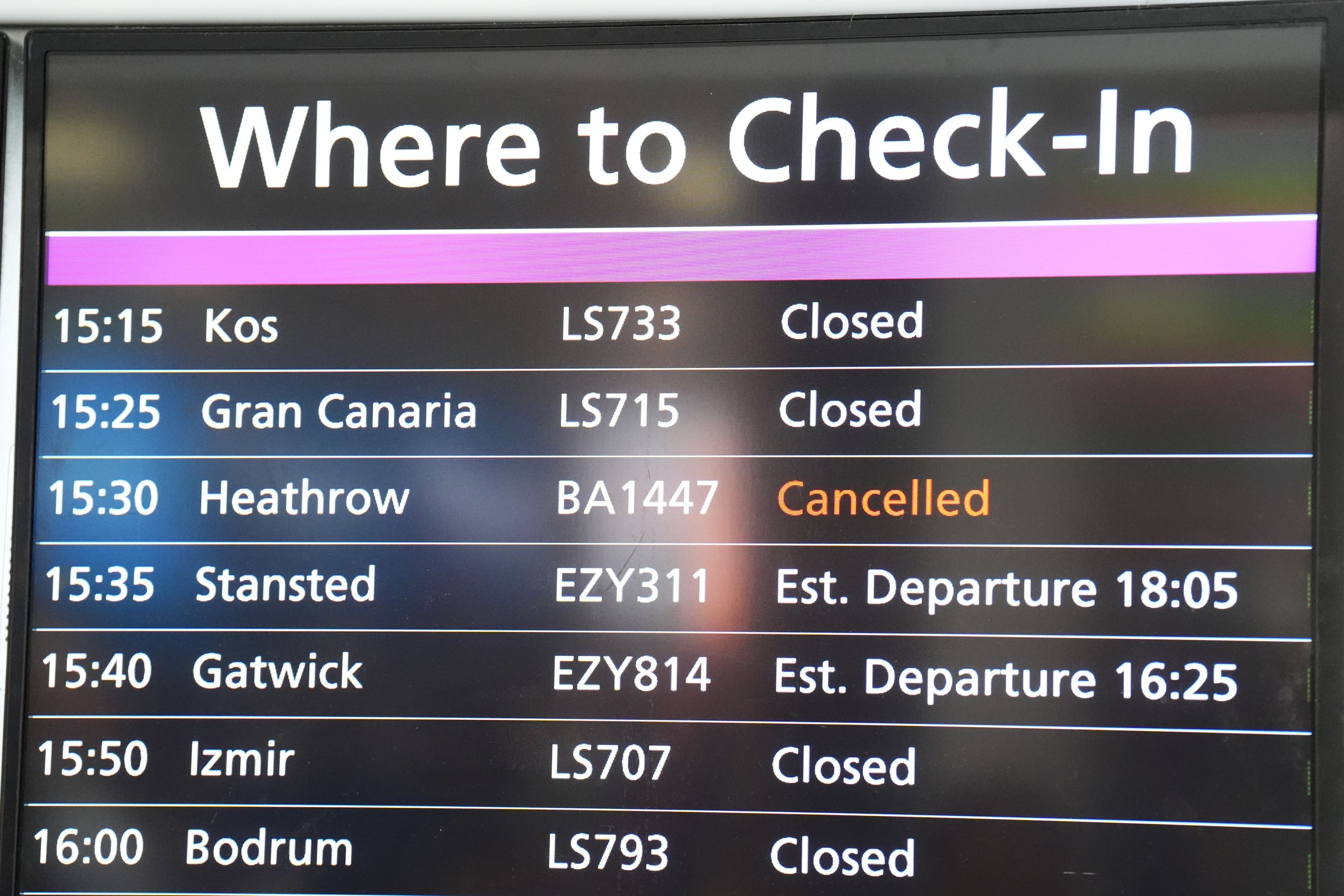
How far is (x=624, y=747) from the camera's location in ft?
3.79

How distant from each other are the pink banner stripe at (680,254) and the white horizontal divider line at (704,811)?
614mm

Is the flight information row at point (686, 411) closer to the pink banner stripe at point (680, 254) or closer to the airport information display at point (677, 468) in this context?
the airport information display at point (677, 468)

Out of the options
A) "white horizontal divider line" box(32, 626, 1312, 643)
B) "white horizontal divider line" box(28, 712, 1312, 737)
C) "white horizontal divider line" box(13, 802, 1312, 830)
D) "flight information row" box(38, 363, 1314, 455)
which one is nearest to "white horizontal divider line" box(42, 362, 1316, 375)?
"flight information row" box(38, 363, 1314, 455)

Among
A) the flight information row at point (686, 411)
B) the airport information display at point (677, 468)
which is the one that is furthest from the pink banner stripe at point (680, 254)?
the flight information row at point (686, 411)

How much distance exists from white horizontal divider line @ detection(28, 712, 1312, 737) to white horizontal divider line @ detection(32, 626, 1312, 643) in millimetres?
98

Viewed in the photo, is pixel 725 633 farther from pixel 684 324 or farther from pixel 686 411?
pixel 684 324

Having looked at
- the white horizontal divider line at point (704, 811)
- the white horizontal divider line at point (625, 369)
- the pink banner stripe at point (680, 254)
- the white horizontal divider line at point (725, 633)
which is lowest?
the white horizontal divider line at point (704, 811)

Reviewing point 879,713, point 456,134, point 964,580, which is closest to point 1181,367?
point 964,580

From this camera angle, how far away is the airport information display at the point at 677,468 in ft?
3.69

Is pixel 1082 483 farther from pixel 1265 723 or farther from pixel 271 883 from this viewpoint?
pixel 271 883

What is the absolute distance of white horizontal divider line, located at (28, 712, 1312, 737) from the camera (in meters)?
1.12

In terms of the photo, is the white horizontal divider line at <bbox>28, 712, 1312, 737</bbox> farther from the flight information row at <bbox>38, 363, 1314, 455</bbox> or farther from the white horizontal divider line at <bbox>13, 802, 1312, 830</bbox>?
the flight information row at <bbox>38, 363, 1314, 455</bbox>

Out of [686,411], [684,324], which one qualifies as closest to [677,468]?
[686,411]

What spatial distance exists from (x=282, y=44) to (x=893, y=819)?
117 centimetres
